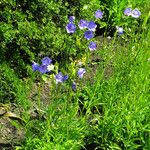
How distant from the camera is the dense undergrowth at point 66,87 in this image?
3268mm

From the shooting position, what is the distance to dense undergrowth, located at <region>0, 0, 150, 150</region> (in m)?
3.27

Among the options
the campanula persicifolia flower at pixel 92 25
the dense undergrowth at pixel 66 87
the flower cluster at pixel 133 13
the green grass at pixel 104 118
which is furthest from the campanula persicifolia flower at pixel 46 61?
the flower cluster at pixel 133 13

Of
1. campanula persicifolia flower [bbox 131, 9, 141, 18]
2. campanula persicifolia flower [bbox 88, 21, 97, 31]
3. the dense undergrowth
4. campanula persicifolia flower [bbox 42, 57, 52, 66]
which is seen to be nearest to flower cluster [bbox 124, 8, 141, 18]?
campanula persicifolia flower [bbox 131, 9, 141, 18]

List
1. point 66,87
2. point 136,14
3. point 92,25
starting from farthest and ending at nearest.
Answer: point 136,14 → point 66,87 → point 92,25

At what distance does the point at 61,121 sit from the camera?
325cm

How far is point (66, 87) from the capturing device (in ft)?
11.8

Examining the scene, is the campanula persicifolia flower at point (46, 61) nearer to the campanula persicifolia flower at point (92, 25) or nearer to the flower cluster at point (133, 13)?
the campanula persicifolia flower at point (92, 25)

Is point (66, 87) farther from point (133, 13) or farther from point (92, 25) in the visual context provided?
point (133, 13)

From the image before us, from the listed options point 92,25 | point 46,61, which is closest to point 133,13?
point 92,25

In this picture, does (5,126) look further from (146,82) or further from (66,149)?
(146,82)

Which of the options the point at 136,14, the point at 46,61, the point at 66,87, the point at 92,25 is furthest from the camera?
the point at 136,14

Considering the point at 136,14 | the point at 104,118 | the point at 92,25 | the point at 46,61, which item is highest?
the point at 136,14

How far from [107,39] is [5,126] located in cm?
181

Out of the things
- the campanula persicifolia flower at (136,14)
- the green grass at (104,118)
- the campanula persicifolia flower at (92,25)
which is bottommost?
the green grass at (104,118)
